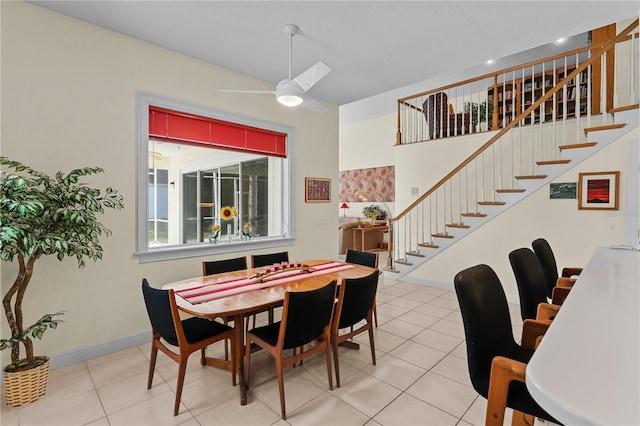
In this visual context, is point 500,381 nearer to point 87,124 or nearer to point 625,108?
point 87,124

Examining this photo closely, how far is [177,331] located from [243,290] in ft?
1.78

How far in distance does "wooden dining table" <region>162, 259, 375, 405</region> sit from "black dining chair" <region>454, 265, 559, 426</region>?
1.24m

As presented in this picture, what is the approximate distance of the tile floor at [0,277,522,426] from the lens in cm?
198

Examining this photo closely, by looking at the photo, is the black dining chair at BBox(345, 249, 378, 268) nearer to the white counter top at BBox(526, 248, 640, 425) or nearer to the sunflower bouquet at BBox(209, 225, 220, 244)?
the sunflower bouquet at BBox(209, 225, 220, 244)

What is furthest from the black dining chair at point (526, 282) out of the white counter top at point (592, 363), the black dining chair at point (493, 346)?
the white counter top at point (592, 363)

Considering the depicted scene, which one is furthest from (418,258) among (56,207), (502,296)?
(56,207)

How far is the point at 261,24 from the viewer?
2764 mm

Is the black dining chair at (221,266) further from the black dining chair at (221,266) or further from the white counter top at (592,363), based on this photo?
the white counter top at (592,363)

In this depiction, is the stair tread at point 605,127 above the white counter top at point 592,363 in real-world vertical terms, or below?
above

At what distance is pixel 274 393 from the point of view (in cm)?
224

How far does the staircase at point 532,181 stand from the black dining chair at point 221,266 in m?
3.16

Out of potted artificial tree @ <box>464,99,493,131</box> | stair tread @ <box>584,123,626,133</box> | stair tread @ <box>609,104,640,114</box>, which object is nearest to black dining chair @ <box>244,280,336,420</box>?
stair tread @ <box>584,123,626,133</box>

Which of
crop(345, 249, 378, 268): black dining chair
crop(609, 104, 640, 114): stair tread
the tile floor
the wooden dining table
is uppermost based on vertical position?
crop(609, 104, 640, 114): stair tread

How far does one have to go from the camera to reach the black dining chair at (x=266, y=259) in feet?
10.8
